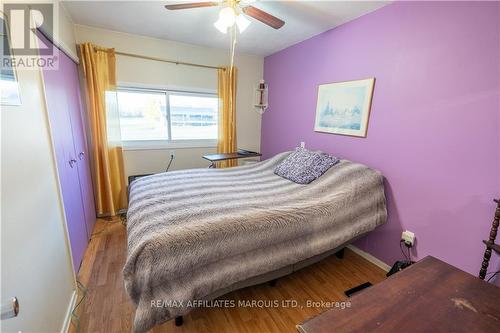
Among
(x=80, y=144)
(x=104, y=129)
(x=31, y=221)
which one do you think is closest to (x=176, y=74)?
(x=104, y=129)

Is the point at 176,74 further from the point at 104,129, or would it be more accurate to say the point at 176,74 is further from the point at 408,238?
the point at 408,238

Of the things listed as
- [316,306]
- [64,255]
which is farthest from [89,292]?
[316,306]

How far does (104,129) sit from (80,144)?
0.40 meters

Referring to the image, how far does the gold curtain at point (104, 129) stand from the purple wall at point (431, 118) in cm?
275

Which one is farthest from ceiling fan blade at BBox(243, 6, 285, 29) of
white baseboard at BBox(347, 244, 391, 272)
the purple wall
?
white baseboard at BBox(347, 244, 391, 272)

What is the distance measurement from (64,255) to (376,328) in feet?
6.37

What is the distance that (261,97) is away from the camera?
3.81 metres

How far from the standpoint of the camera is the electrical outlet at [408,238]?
193 cm

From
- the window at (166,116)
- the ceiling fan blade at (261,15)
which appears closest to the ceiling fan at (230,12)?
the ceiling fan blade at (261,15)

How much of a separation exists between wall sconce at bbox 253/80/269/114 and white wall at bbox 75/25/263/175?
92 mm

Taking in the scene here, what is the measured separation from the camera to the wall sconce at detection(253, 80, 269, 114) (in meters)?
3.76

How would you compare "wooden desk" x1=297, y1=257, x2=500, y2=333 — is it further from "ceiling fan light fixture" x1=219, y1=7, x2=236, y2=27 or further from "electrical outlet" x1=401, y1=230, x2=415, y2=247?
"ceiling fan light fixture" x1=219, y1=7, x2=236, y2=27

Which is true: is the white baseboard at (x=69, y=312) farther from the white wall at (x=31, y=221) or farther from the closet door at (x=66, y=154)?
the closet door at (x=66, y=154)

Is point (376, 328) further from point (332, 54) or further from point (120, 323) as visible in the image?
point (332, 54)
